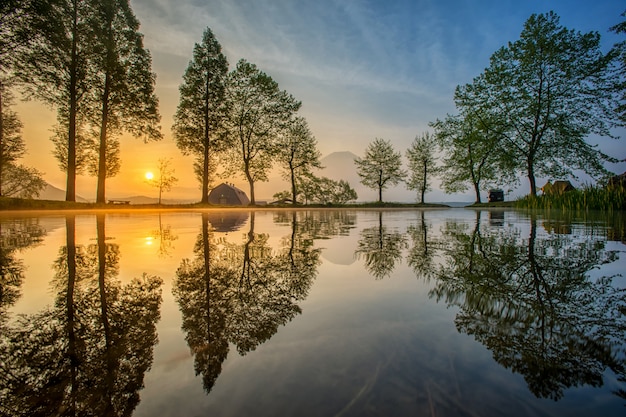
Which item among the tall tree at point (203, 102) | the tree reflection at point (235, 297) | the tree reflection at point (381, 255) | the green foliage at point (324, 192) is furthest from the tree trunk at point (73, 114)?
the green foliage at point (324, 192)

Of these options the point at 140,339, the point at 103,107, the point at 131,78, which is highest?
the point at 131,78

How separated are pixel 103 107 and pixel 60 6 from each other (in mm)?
5149

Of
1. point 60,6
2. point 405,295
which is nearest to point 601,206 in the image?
point 405,295

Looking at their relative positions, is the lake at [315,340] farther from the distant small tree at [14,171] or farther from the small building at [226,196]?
the small building at [226,196]

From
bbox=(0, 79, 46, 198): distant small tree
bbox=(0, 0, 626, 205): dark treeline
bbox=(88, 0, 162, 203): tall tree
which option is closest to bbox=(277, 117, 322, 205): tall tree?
bbox=(0, 0, 626, 205): dark treeline

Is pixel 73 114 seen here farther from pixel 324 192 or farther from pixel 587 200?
pixel 324 192

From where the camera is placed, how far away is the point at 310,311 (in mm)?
1536

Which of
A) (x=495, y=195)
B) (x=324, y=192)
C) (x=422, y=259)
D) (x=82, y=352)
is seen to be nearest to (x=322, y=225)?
(x=422, y=259)

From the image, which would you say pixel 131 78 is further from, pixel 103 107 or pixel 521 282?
pixel 521 282

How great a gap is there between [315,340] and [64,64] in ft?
69.3

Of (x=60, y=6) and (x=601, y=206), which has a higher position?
(x=60, y=6)

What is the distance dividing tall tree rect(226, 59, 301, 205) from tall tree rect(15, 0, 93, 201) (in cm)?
1041

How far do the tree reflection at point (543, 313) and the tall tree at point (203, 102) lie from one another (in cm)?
2164

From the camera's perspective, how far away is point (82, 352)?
3.59 feet
